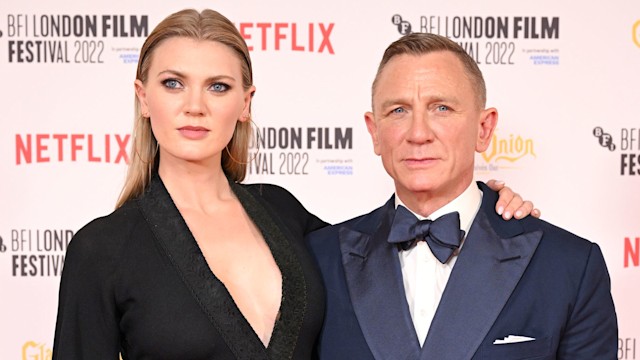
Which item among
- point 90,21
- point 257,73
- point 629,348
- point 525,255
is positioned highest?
point 90,21

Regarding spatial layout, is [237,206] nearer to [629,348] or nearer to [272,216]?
[272,216]

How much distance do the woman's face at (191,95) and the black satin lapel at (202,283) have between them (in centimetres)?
15

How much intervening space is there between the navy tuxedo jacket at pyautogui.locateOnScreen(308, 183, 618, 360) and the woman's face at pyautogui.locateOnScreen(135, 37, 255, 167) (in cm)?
49

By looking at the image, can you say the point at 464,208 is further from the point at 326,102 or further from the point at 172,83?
the point at 326,102

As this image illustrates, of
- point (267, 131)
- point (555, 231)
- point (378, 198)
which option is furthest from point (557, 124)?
point (555, 231)

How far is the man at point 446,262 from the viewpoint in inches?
68.7

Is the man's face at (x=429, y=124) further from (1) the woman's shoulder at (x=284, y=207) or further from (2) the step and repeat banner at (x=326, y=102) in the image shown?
(2) the step and repeat banner at (x=326, y=102)

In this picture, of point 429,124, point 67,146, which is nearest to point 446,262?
point 429,124

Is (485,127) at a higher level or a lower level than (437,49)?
lower

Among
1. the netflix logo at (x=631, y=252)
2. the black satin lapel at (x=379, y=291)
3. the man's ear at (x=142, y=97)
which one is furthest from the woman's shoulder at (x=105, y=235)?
the netflix logo at (x=631, y=252)

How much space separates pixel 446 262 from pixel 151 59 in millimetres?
813

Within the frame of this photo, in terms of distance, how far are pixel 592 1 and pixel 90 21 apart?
1.81 m

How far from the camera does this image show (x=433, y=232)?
1.80m

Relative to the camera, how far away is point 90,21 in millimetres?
3012
